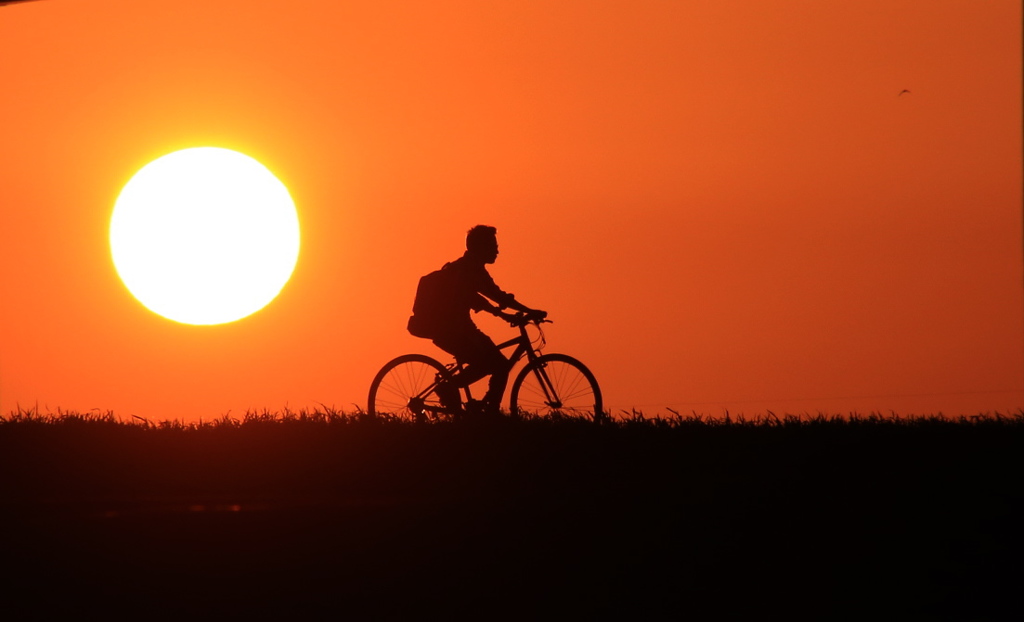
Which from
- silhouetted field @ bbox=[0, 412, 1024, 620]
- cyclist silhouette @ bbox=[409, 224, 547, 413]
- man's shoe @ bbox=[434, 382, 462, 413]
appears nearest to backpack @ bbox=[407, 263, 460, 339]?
cyclist silhouette @ bbox=[409, 224, 547, 413]

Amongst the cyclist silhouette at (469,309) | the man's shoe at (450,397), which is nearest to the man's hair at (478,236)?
the cyclist silhouette at (469,309)

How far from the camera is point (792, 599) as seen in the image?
374 inches

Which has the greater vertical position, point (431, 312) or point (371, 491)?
Answer: point (431, 312)

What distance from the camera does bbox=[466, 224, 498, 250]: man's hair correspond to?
14344 millimetres

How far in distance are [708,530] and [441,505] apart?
201 cm

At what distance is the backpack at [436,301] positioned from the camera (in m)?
14.4

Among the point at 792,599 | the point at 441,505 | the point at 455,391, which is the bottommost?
the point at 792,599

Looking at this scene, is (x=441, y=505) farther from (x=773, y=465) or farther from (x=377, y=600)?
(x=773, y=465)

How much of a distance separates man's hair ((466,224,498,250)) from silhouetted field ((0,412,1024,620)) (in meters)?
1.91

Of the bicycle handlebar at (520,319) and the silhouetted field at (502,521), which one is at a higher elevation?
the bicycle handlebar at (520,319)

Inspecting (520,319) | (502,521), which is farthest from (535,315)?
(502,521)

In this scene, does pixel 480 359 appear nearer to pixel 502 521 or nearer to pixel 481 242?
pixel 481 242

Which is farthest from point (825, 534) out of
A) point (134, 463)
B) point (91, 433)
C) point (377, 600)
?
point (91, 433)

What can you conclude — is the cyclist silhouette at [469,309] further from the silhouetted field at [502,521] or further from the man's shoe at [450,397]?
the silhouetted field at [502,521]
